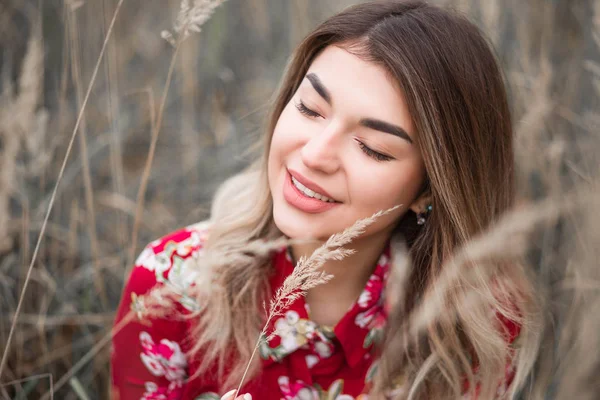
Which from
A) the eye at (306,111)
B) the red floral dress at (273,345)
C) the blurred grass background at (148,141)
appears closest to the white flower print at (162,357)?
the red floral dress at (273,345)

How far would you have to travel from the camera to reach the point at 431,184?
1.44 meters

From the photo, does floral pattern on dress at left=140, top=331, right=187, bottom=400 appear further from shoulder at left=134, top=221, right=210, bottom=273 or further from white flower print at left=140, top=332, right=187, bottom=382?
shoulder at left=134, top=221, right=210, bottom=273

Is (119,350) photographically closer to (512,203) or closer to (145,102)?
(512,203)

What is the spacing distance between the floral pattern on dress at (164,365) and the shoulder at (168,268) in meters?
0.13

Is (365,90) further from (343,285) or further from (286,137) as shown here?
(343,285)

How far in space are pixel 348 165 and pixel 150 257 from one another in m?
0.63

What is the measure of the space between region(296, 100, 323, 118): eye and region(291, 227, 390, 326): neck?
0.38 m

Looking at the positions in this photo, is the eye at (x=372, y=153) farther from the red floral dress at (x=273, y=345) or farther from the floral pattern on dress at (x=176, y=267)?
the floral pattern on dress at (x=176, y=267)

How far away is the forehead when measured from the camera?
1.32 meters

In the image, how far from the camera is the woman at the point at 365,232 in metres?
1.34

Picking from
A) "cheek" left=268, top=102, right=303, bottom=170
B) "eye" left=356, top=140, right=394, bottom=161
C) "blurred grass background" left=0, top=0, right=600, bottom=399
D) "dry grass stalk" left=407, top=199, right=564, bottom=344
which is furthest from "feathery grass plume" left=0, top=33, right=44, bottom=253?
"dry grass stalk" left=407, top=199, right=564, bottom=344

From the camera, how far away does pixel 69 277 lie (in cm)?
211

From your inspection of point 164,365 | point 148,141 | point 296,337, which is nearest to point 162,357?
point 164,365

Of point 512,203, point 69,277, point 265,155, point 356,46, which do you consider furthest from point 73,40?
point 512,203
